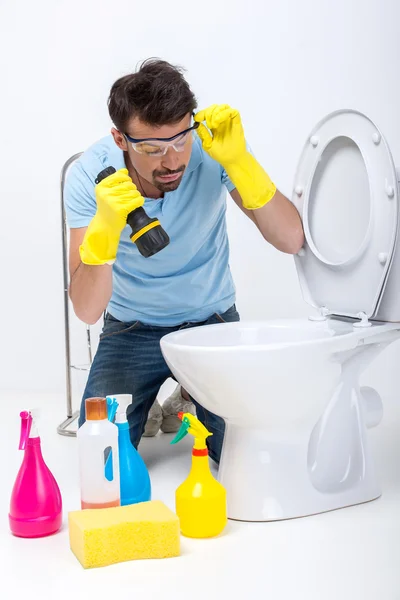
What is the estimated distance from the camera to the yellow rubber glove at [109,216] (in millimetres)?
1466

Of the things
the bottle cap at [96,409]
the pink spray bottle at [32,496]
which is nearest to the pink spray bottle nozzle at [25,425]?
the pink spray bottle at [32,496]

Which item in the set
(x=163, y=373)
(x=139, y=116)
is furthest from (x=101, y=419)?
(x=139, y=116)

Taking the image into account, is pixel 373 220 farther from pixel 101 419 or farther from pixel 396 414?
pixel 396 414

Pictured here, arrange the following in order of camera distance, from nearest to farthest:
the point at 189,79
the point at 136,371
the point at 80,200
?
the point at 80,200
the point at 136,371
the point at 189,79

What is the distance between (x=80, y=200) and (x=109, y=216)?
0.70 feet

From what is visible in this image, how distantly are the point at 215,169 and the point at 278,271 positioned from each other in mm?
754

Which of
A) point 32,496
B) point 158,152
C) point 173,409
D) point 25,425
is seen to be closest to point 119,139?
point 158,152

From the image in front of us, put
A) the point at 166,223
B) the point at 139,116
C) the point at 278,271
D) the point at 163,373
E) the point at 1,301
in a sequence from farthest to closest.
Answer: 1. the point at 1,301
2. the point at 278,271
3. the point at 163,373
4. the point at 166,223
5. the point at 139,116

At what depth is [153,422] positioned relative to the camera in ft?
6.88

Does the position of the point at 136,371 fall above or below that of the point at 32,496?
above

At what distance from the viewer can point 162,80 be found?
1.53 meters

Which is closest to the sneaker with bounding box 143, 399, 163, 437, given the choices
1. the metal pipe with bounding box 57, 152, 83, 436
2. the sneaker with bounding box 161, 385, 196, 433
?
the sneaker with bounding box 161, 385, 196, 433

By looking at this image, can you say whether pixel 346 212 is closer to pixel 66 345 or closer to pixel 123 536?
pixel 123 536

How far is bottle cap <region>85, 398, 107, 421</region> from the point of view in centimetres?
146
